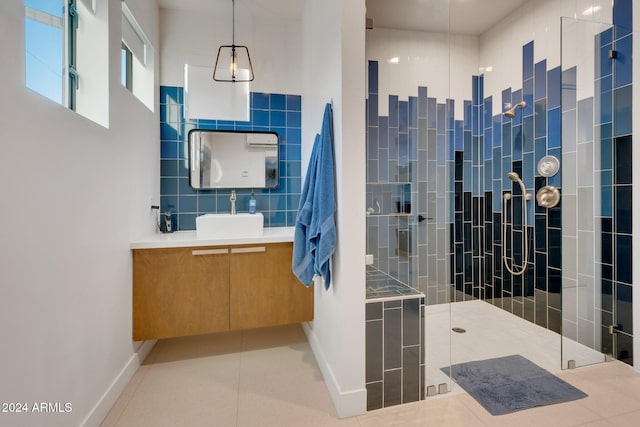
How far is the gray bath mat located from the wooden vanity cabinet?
1146mm

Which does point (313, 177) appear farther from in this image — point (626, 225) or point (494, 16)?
point (494, 16)

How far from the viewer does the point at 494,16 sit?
275cm

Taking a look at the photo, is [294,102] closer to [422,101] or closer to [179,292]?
[422,101]

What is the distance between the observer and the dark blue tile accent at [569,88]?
2.12m

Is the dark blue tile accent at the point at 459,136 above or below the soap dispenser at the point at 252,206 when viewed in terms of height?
above

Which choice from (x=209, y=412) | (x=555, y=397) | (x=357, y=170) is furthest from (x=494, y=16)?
(x=209, y=412)

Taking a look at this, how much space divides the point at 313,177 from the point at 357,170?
0.36 m

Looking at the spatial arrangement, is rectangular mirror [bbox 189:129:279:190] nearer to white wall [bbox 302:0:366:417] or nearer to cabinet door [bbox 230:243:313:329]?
cabinet door [bbox 230:243:313:329]

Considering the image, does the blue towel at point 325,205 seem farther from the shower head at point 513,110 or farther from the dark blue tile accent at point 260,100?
the shower head at point 513,110

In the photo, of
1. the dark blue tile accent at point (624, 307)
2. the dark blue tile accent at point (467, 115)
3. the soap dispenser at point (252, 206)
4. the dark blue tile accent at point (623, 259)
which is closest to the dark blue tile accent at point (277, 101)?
the soap dispenser at point (252, 206)

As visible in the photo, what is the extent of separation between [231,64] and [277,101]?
502 millimetres

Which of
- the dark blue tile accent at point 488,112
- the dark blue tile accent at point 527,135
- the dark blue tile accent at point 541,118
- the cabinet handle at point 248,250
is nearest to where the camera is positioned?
the cabinet handle at point 248,250

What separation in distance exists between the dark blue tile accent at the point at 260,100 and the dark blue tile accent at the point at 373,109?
1.36 m

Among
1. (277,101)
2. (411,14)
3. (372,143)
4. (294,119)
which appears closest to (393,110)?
(372,143)
